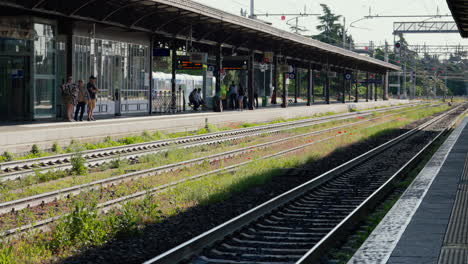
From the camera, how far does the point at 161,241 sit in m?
8.84

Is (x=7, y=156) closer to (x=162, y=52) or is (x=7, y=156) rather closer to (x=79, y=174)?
(x=79, y=174)

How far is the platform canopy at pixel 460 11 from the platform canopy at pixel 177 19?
29.9ft

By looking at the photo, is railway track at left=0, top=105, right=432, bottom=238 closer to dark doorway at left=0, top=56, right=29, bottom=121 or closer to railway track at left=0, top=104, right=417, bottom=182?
railway track at left=0, top=104, right=417, bottom=182

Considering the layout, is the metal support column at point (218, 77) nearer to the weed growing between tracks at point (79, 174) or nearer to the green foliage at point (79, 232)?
the weed growing between tracks at point (79, 174)

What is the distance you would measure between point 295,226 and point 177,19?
1923 cm

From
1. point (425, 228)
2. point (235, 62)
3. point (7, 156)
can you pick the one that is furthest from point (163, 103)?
point (425, 228)

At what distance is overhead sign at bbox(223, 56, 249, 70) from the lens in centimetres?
3916

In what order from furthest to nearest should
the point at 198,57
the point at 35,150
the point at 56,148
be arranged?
the point at 198,57
the point at 56,148
the point at 35,150

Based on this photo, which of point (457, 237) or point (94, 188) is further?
point (94, 188)

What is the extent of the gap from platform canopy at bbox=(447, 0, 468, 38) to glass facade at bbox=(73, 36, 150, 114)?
1314 cm

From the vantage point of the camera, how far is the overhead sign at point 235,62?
39.2 meters

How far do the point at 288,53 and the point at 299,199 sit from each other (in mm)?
34524

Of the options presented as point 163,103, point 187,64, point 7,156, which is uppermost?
point 187,64

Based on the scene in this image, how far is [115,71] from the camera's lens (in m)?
28.7
